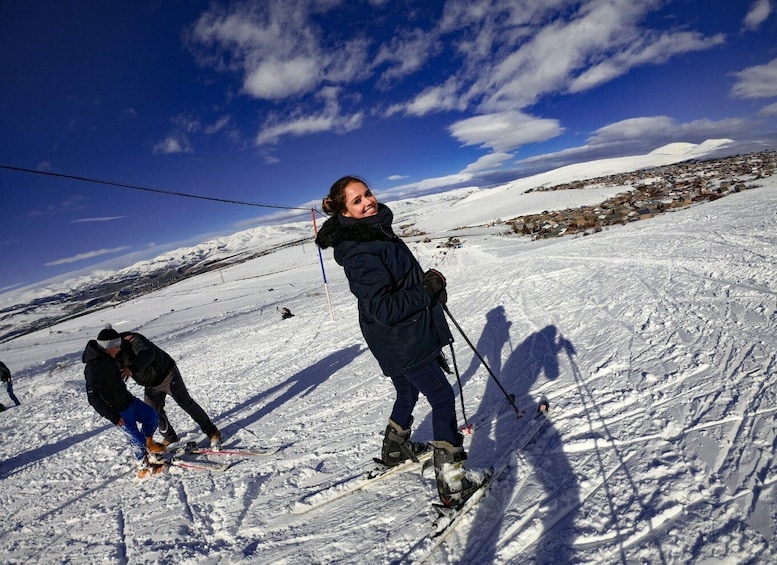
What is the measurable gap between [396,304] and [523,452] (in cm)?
184

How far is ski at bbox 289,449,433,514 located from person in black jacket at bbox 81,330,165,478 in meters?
2.24

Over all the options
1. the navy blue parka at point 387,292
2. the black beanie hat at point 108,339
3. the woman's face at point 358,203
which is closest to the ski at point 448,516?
the navy blue parka at point 387,292

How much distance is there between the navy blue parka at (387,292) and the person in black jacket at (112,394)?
3.23 metres

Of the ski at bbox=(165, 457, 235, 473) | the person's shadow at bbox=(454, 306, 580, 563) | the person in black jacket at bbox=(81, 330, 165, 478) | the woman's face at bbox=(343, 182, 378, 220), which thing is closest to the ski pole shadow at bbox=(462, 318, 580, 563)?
the person's shadow at bbox=(454, 306, 580, 563)

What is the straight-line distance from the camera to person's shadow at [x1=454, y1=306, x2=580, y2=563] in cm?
219

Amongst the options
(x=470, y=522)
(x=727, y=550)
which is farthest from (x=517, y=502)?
(x=727, y=550)

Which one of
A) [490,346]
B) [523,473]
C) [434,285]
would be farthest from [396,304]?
[490,346]

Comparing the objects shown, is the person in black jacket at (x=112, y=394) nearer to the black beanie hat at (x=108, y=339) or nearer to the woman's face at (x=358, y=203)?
the black beanie hat at (x=108, y=339)

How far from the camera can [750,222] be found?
8.83 metres

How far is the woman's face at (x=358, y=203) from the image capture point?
2316mm

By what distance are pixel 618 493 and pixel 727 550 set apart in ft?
1.80

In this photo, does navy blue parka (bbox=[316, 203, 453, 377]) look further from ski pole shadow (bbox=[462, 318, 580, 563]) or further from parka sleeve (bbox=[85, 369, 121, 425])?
parka sleeve (bbox=[85, 369, 121, 425])

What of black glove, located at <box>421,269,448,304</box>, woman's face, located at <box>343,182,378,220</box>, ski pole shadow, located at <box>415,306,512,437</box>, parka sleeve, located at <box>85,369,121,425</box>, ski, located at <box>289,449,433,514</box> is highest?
woman's face, located at <box>343,182,378,220</box>

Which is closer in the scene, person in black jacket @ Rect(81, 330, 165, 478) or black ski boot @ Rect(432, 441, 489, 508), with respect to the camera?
black ski boot @ Rect(432, 441, 489, 508)
